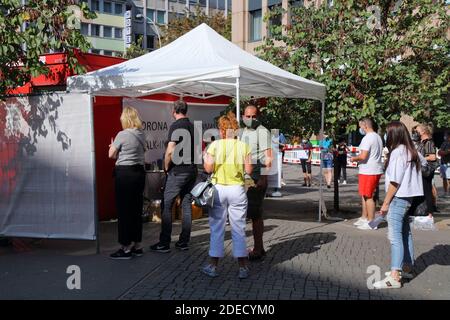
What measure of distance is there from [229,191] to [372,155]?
13.0 feet

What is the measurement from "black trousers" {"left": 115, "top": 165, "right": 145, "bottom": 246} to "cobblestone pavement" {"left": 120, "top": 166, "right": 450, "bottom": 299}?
406mm

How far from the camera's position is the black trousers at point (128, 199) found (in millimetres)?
6680

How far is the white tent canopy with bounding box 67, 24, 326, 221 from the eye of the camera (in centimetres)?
745

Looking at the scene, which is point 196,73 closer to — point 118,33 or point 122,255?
point 122,255

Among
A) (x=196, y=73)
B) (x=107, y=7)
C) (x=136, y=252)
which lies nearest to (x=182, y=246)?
(x=136, y=252)

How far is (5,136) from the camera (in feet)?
23.6

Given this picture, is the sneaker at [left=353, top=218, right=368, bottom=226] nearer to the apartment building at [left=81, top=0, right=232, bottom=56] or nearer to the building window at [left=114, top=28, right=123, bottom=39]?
the apartment building at [left=81, top=0, right=232, bottom=56]

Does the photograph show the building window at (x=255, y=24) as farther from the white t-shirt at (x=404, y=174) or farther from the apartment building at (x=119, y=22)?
the white t-shirt at (x=404, y=174)

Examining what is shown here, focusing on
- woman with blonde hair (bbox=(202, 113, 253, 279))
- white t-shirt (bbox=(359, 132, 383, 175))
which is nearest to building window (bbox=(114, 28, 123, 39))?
white t-shirt (bbox=(359, 132, 383, 175))

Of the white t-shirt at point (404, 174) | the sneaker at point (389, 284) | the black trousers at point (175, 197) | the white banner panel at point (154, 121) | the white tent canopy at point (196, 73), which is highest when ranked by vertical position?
the white tent canopy at point (196, 73)

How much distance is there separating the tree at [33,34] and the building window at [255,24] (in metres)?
34.9

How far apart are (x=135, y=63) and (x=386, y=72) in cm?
432

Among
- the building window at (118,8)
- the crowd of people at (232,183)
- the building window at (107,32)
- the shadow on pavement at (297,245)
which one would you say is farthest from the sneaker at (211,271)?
the building window at (118,8)
